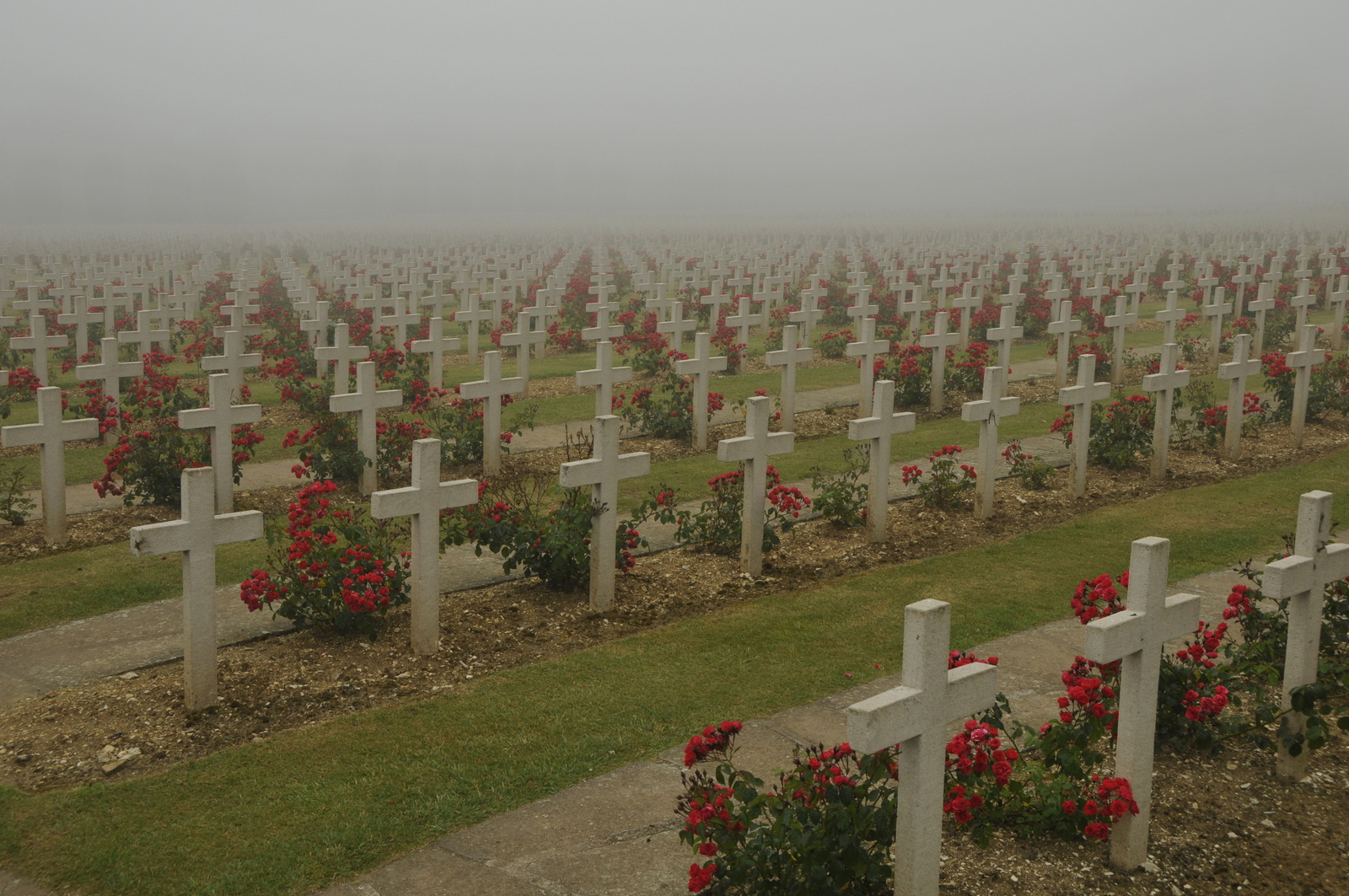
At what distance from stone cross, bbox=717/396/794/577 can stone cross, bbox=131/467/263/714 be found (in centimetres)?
354

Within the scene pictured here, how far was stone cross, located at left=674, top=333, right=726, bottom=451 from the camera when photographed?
1262 cm

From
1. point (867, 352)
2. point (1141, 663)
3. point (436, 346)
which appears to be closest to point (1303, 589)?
point (1141, 663)

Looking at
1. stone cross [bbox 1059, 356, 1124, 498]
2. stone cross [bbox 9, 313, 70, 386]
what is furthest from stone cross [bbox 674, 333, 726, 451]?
stone cross [bbox 9, 313, 70, 386]

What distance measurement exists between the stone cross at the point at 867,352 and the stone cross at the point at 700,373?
1.66 meters

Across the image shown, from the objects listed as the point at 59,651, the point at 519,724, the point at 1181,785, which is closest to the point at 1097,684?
the point at 1181,785

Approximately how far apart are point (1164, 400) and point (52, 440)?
9677 millimetres

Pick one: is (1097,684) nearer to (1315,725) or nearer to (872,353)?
(1315,725)

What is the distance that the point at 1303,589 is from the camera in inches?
194

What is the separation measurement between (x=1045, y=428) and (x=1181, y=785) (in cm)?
950

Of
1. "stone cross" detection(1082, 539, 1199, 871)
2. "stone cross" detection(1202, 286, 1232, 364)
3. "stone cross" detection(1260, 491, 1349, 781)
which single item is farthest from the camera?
"stone cross" detection(1202, 286, 1232, 364)

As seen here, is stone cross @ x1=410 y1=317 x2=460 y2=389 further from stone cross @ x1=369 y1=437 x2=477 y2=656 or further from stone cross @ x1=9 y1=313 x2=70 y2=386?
stone cross @ x1=369 y1=437 x2=477 y2=656

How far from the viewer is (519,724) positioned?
591 centimetres

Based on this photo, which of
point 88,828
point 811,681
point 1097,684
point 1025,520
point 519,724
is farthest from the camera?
point 1025,520

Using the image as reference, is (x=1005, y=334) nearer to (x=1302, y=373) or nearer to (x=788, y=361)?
(x=788, y=361)
